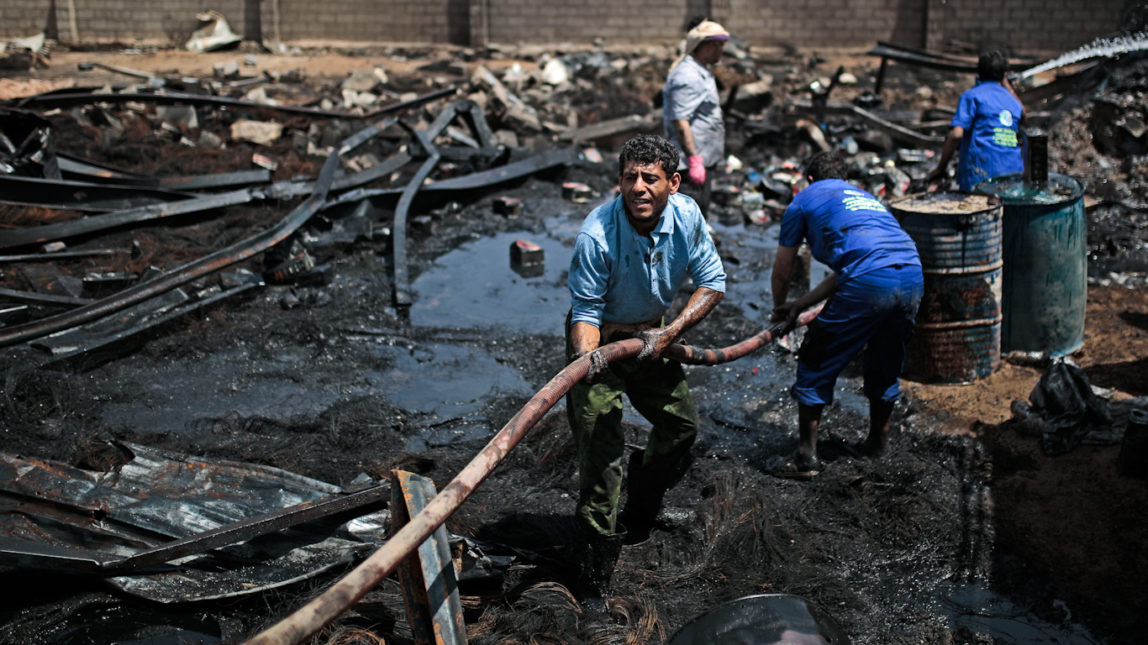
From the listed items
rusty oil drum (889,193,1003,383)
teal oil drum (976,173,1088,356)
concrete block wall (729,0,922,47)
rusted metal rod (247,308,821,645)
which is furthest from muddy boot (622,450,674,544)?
concrete block wall (729,0,922,47)

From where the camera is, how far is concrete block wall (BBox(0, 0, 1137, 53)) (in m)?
19.3

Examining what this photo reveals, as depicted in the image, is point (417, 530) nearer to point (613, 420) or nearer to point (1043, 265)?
point (613, 420)

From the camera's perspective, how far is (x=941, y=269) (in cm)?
546

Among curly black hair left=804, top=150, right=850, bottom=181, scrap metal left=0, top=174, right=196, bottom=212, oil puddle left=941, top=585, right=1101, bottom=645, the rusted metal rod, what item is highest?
curly black hair left=804, top=150, right=850, bottom=181

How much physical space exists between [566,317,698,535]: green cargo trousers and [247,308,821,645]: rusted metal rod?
34 cm

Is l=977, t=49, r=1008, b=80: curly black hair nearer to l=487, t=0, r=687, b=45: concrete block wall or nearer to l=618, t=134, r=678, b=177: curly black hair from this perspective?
l=618, t=134, r=678, b=177: curly black hair

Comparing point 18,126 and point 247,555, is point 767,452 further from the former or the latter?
point 18,126

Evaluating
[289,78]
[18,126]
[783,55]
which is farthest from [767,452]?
[783,55]

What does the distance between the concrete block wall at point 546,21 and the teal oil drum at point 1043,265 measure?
594 inches

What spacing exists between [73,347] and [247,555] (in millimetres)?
3007

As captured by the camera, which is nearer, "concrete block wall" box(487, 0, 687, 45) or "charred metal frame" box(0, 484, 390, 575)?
"charred metal frame" box(0, 484, 390, 575)

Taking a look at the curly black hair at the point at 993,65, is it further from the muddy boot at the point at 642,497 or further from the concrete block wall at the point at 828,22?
the concrete block wall at the point at 828,22

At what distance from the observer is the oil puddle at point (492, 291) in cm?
687

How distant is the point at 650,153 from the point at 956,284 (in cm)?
296
